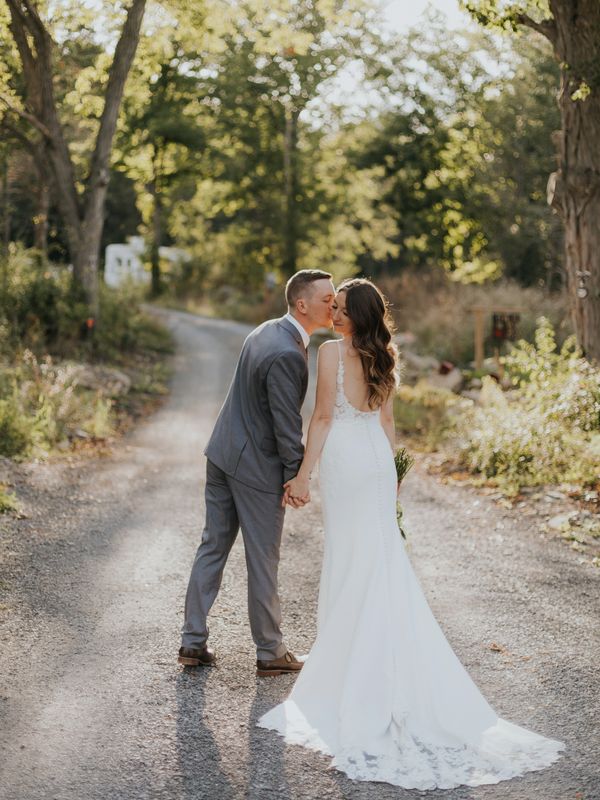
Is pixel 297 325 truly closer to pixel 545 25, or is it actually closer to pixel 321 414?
pixel 321 414

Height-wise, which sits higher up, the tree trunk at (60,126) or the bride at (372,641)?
the tree trunk at (60,126)

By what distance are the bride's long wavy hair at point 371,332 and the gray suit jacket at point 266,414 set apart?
375 millimetres

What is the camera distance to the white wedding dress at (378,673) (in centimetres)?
418

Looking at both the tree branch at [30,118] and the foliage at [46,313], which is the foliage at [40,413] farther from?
the tree branch at [30,118]

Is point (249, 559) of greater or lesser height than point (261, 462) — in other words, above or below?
below

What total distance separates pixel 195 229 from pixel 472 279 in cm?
1315

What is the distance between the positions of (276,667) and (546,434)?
6.10 metres

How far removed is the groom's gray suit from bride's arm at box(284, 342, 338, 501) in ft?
0.29

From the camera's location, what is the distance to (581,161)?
1155 cm

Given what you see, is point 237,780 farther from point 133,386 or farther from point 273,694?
point 133,386

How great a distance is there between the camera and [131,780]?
393cm

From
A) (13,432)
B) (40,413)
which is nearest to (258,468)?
(13,432)

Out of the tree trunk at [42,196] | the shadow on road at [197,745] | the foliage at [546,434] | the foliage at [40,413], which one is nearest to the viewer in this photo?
the shadow on road at [197,745]

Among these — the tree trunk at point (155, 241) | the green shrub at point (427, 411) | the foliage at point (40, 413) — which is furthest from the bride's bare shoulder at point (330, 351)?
the tree trunk at point (155, 241)
